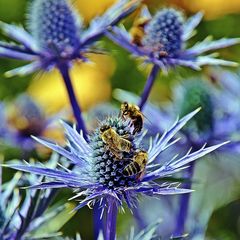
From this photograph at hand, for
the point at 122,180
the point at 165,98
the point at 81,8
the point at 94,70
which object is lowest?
the point at 122,180

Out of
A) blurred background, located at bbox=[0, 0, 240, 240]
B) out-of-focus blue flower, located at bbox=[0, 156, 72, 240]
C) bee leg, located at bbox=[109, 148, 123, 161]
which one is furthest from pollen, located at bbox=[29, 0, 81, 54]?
blurred background, located at bbox=[0, 0, 240, 240]

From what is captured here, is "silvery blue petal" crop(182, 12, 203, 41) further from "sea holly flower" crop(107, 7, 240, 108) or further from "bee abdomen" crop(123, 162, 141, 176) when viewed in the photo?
"bee abdomen" crop(123, 162, 141, 176)

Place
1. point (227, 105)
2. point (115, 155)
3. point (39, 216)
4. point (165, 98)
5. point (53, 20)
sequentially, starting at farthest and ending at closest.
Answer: point (165, 98)
point (227, 105)
point (53, 20)
point (39, 216)
point (115, 155)

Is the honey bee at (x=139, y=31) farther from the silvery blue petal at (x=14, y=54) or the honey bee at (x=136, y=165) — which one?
the honey bee at (x=136, y=165)

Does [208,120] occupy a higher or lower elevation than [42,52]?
lower

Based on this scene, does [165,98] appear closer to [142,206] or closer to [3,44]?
[142,206]

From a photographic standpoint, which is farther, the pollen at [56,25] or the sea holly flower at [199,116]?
the sea holly flower at [199,116]

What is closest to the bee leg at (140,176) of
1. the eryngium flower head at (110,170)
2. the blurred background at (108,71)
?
the eryngium flower head at (110,170)

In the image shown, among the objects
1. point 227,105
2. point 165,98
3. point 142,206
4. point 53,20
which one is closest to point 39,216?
point 53,20
